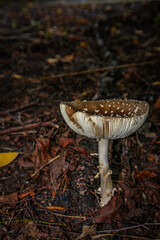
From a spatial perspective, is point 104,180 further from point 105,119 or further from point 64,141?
point 105,119

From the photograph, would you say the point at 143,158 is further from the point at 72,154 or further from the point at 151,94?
the point at 151,94

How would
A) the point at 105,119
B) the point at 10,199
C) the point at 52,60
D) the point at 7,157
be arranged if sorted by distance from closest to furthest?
the point at 105,119 < the point at 10,199 < the point at 7,157 < the point at 52,60

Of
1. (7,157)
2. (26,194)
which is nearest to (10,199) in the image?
(26,194)

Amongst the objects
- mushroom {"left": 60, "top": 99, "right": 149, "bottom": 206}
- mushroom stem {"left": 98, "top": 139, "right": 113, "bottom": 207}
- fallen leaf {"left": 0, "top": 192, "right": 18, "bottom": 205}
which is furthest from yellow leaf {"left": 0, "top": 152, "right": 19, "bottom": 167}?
mushroom stem {"left": 98, "top": 139, "right": 113, "bottom": 207}

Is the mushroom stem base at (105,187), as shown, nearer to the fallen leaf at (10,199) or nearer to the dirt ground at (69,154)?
the dirt ground at (69,154)

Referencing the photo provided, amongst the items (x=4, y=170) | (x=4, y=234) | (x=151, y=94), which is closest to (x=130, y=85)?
(x=151, y=94)

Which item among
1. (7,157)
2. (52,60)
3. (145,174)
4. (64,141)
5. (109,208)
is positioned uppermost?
(52,60)

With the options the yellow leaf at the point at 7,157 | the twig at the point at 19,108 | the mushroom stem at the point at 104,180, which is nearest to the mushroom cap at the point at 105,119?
the mushroom stem at the point at 104,180
